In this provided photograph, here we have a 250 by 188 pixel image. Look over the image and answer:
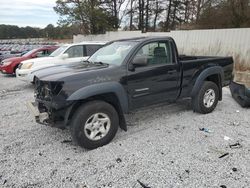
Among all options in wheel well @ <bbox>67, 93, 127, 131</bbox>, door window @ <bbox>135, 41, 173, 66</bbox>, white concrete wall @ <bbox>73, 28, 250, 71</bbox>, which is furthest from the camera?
white concrete wall @ <bbox>73, 28, 250, 71</bbox>

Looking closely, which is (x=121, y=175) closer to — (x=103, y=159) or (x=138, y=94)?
(x=103, y=159)

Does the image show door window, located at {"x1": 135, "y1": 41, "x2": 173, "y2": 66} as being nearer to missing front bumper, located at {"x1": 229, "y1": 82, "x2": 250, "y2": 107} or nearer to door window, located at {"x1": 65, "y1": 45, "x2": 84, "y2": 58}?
missing front bumper, located at {"x1": 229, "y1": 82, "x2": 250, "y2": 107}

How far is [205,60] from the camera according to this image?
19.8 ft

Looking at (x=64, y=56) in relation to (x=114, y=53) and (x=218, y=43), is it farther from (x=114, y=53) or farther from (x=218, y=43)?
(x=218, y=43)

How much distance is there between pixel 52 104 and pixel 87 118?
23.4 inches

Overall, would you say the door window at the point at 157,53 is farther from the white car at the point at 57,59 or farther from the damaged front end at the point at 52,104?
the white car at the point at 57,59

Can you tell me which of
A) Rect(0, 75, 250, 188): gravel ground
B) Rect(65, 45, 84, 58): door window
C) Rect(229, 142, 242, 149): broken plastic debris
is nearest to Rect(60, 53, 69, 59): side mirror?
Rect(65, 45, 84, 58): door window

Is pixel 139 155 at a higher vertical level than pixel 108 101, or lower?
lower

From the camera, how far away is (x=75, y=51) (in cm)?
1045

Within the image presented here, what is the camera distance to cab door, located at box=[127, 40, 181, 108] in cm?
479

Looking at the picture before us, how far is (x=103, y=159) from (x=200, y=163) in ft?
4.81

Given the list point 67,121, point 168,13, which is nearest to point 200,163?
point 67,121

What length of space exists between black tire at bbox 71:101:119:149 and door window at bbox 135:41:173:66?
1357 mm

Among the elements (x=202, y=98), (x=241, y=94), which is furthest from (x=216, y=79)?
(x=241, y=94)
